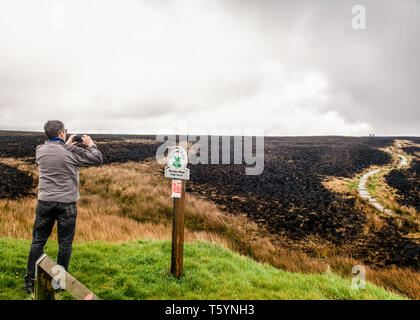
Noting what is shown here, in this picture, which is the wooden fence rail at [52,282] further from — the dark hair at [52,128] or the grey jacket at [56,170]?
the dark hair at [52,128]

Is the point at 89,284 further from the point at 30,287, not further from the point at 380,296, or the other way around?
the point at 380,296

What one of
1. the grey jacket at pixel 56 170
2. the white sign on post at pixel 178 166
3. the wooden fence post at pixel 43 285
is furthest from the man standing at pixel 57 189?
the white sign on post at pixel 178 166

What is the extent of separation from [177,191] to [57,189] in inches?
73.0

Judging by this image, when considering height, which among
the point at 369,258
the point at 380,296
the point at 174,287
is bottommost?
the point at 369,258

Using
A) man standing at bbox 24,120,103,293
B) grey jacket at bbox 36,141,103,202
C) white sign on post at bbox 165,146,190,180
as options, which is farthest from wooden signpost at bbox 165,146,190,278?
grey jacket at bbox 36,141,103,202

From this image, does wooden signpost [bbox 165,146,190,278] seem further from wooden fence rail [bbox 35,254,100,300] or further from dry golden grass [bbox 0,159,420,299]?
dry golden grass [bbox 0,159,420,299]

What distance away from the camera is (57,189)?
3.40 m

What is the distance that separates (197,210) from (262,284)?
275 inches

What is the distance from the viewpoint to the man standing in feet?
11.1

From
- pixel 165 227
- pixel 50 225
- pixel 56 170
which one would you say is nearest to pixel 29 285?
pixel 50 225

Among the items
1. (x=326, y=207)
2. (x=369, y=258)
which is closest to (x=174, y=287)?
(x=369, y=258)

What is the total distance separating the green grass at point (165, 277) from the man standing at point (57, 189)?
30.1 inches

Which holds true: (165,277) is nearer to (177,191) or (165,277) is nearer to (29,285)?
(177,191)

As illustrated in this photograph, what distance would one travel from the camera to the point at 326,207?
1305 cm
